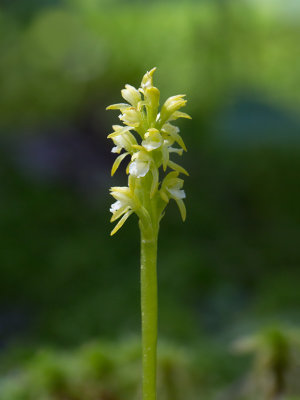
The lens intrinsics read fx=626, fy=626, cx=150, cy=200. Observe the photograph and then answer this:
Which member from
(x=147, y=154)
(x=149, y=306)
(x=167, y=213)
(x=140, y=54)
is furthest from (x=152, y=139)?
(x=140, y=54)

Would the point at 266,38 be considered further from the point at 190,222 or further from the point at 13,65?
the point at 190,222

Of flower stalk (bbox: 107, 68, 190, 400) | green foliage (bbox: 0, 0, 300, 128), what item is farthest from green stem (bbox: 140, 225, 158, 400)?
green foliage (bbox: 0, 0, 300, 128)

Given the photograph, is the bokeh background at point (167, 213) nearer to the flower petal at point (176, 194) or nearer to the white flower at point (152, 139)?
the flower petal at point (176, 194)

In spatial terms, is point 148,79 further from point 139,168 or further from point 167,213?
point 167,213

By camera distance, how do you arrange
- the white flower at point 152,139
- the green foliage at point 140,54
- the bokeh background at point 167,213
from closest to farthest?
the white flower at point 152,139 → the bokeh background at point 167,213 → the green foliage at point 140,54

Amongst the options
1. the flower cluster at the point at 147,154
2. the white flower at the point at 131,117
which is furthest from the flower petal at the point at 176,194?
the white flower at the point at 131,117

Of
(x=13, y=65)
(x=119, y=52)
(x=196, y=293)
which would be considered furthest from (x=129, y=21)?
(x=196, y=293)
